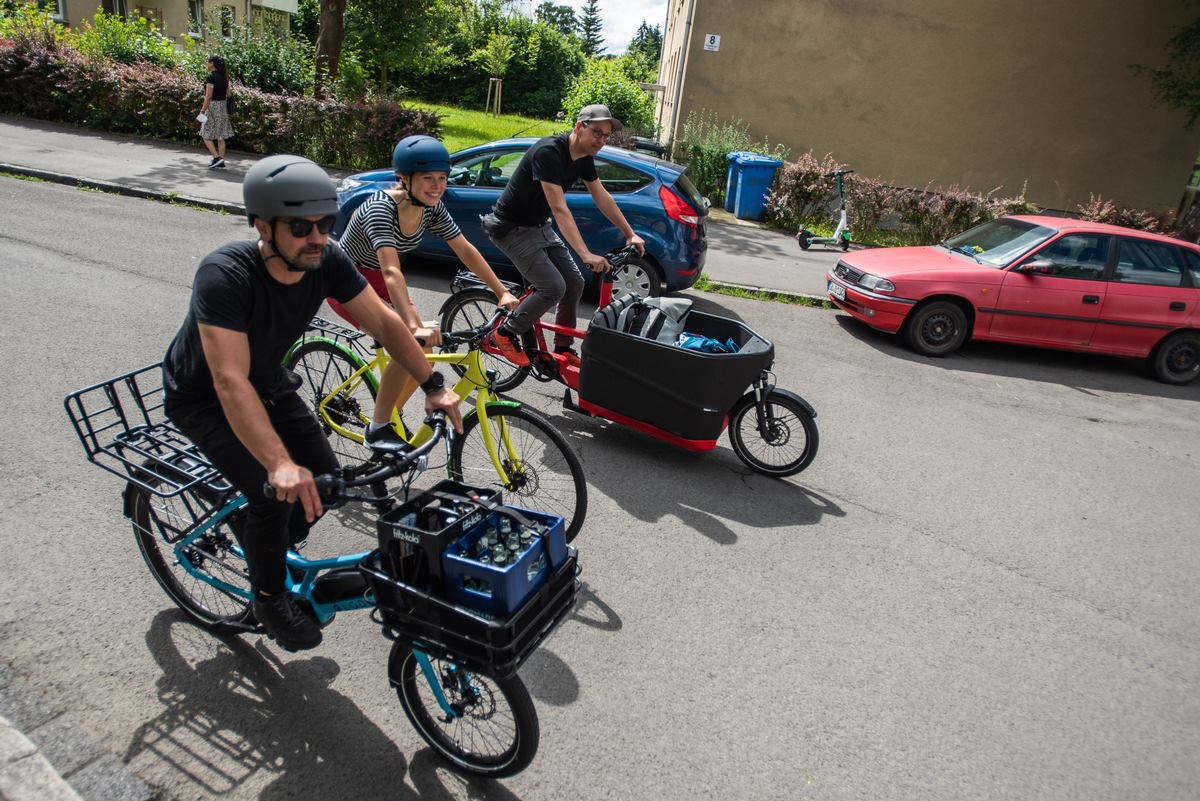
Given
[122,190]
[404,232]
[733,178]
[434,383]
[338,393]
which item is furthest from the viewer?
[733,178]

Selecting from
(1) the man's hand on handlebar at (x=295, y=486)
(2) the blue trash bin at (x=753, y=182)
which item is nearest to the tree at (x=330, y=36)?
(2) the blue trash bin at (x=753, y=182)

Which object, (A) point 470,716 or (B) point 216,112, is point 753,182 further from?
(A) point 470,716

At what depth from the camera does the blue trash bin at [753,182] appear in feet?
48.3

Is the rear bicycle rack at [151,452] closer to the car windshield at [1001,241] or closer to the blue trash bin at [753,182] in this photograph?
the car windshield at [1001,241]

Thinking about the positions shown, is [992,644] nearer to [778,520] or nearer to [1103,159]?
[778,520]

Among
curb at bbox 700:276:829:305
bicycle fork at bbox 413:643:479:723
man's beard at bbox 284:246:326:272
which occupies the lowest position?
bicycle fork at bbox 413:643:479:723

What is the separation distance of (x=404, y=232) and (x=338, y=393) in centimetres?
105

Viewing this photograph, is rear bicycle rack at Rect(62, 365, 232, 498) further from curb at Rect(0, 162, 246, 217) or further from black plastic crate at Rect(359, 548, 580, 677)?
curb at Rect(0, 162, 246, 217)

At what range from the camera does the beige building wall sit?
1716 cm

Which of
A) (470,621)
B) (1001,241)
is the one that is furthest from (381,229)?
(1001,241)

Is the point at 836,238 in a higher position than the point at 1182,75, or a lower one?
lower

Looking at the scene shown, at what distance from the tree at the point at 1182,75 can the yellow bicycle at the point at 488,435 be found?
57.5 ft

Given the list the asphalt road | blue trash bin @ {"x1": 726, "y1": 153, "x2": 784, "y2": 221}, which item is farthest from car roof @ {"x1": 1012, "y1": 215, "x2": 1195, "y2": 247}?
blue trash bin @ {"x1": 726, "y1": 153, "x2": 784, "y2": 221}

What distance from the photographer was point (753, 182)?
14.9 m
